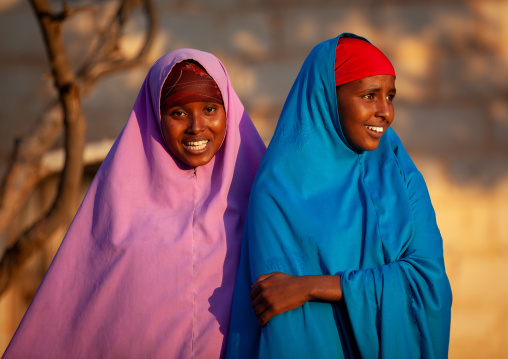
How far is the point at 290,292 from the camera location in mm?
2221

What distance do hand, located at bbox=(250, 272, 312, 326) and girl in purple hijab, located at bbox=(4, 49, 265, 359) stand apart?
0.25 metres

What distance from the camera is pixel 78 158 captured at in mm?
3645

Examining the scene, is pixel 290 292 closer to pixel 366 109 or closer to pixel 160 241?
pixel 160 241

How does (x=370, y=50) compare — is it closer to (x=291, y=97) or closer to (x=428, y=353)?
(x=291, y=97)

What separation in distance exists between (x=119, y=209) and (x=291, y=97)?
79cm

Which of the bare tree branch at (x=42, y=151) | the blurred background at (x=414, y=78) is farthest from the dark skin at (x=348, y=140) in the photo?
the blurred background at (x=414, y=78)

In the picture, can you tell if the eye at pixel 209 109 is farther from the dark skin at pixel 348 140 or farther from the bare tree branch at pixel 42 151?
the bare tree branch at pixel 42 151

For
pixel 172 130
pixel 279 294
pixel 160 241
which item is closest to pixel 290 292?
pixel 279 294

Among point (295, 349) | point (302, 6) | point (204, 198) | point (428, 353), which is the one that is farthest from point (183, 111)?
point (302, 6)

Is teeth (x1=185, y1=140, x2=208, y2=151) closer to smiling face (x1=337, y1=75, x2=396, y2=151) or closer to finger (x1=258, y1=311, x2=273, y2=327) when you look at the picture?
smiling face (x1=337, y1=75, x2=396, y2=151)

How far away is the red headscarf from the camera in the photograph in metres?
2.38

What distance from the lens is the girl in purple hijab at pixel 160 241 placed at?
2465mm

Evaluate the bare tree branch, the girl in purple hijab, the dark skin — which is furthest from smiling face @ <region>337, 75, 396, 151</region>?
the bare tree branch

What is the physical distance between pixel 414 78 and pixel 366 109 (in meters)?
2.56
